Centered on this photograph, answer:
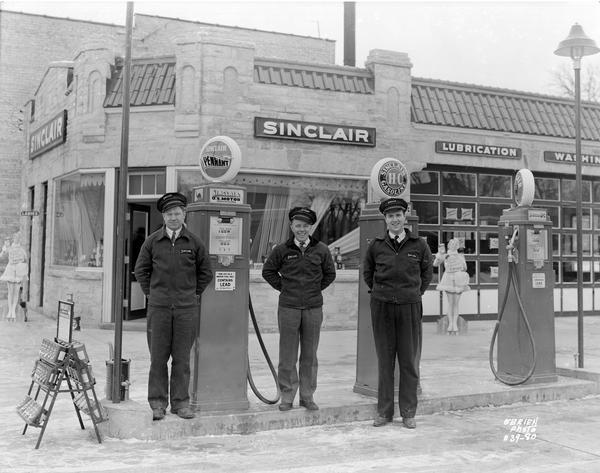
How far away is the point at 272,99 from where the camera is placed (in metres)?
13.4

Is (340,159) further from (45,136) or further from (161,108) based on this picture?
(45,136)

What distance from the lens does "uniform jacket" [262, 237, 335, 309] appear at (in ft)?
20.6

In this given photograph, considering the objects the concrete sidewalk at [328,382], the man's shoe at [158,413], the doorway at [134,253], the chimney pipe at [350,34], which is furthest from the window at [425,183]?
the man's shoe at [158,413]

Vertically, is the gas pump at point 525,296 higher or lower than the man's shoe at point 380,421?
higher

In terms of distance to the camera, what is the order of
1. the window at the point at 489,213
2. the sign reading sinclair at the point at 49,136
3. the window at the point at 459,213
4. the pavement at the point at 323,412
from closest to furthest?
the pavement at the point at 323,412
the sign reading sinclair at the point at 49,136
the window at the point at 459,213
the window at the point at 489,213

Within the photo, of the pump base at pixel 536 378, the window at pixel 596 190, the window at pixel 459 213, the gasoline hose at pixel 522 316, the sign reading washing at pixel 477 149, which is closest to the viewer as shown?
the gasoline hose at pixel 522 316

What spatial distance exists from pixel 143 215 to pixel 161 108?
7.88 ft

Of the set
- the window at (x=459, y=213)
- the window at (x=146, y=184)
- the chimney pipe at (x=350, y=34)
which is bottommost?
the window at (x=459, y=213)

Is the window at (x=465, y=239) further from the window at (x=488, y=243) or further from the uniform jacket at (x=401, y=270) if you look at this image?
the uniform jacket at (x=401, y=270)

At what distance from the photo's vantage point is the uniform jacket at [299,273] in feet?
20.6

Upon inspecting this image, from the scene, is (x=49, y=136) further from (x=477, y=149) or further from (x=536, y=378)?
(x=536, y=378)

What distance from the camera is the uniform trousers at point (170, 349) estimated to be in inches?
229

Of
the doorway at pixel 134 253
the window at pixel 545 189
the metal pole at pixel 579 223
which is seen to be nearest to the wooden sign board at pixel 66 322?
the metal pole at pixel 579 223

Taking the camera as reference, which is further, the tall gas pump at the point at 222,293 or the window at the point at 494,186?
the window at the point at 494,186
